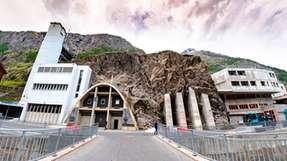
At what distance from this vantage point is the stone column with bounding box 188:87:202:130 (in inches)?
1290

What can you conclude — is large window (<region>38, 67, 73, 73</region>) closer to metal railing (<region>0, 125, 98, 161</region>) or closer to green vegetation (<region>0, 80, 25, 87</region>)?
green vegetation (<region>0, 80, 25, 87</region>)

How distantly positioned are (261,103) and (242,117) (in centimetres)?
652

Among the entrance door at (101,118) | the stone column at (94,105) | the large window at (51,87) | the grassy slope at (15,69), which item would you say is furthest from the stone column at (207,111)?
the grassy slope at (15,69)

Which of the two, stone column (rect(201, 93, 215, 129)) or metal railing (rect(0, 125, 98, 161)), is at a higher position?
stone column (rect(201, 93, 215, 129))

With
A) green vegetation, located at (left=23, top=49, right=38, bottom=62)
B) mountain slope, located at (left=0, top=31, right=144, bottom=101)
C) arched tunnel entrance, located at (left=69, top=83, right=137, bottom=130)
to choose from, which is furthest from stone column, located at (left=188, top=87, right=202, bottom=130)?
green vegetation, located at (left=23, top=49, right=38, bottom=62)

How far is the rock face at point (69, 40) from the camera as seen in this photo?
88.2 meters

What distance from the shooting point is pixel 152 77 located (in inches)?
1592

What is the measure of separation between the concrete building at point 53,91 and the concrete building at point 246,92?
1390 inches

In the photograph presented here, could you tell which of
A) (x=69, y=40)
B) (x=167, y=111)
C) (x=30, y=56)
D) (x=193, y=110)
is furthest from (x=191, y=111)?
(x=69, y=40)

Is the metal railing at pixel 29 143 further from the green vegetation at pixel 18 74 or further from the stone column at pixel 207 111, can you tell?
the green vegetation at pixel 18 74

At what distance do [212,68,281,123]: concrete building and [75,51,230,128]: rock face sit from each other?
5.82m

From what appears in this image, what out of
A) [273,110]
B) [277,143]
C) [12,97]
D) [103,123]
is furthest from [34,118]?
[273,110]

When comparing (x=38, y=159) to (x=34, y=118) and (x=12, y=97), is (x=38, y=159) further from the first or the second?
(x=12, y=97)

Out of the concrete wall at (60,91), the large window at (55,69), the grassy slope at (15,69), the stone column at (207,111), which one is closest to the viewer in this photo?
the concrete wall at (60,91)
